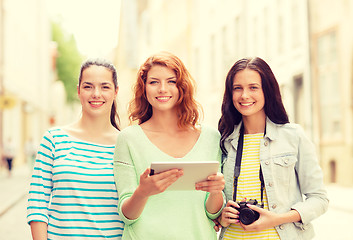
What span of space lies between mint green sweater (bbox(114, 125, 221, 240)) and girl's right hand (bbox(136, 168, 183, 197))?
0.29 m

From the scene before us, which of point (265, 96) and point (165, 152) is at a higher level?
point (265, 96)

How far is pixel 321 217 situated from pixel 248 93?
25.1ft

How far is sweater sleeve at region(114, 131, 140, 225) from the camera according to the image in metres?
2.79

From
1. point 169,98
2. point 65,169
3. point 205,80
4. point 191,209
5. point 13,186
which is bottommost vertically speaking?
point 13,186

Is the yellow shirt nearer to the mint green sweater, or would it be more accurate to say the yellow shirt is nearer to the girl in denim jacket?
the girl in denim jacket

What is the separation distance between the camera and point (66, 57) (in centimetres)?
5791

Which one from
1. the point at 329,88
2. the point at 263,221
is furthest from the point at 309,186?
the point at 329,88

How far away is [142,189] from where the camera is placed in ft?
8.40

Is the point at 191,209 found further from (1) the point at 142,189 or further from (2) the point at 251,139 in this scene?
(2) the point at 251,139

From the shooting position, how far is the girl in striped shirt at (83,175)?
3000 millimetres

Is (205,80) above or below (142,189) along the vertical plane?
above

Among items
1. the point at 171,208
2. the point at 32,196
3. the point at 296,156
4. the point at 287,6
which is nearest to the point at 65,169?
the point at 32,196

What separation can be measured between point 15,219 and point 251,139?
27.3ft

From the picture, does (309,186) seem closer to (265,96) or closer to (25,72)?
(265,96)
